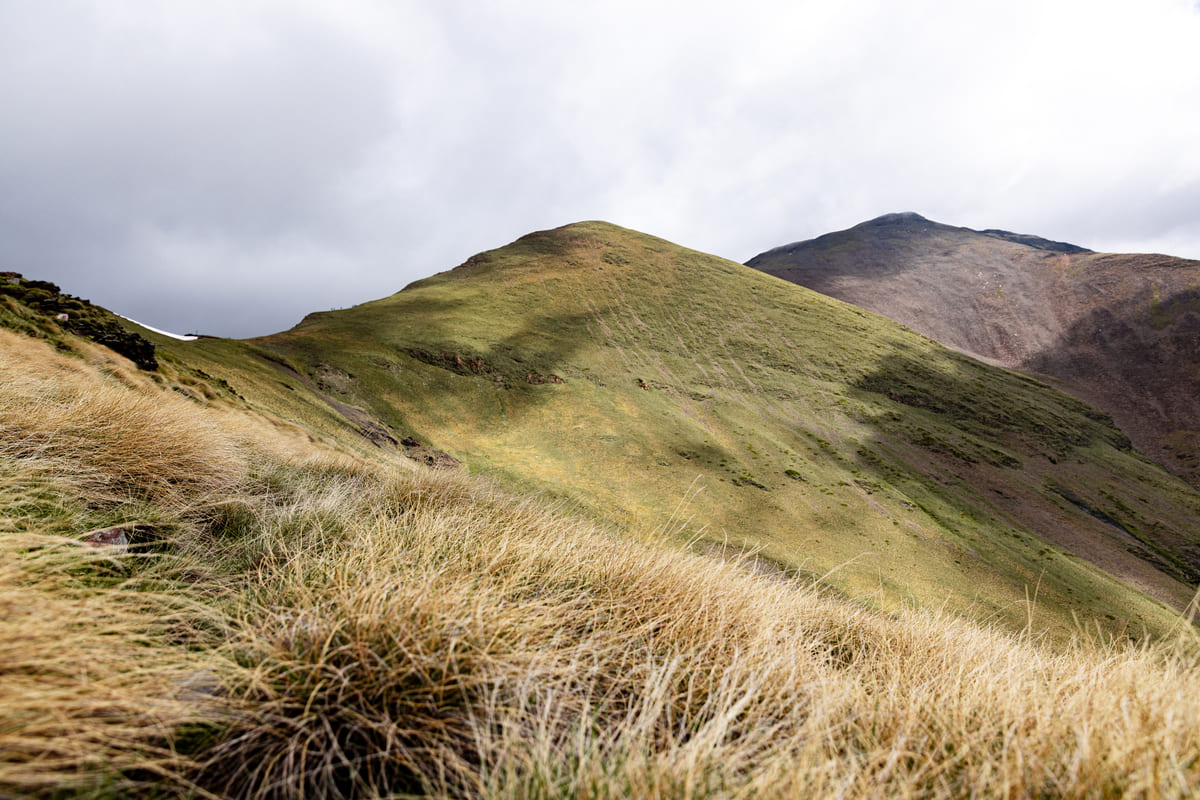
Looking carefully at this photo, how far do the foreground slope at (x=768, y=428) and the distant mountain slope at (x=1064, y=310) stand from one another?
16.0 metres

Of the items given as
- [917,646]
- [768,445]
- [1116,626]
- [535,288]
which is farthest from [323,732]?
[535,288]

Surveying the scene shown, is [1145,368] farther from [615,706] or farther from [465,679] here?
[465,679]

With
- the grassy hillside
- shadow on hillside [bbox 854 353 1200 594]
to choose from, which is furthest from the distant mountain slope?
the grassy hillside

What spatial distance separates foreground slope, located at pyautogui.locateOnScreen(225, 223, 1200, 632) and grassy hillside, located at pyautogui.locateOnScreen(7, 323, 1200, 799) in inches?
616

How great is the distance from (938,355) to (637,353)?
48.9m

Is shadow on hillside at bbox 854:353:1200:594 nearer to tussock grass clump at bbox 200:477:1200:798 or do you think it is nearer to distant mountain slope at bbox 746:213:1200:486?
distant mountain slope at bbox 746:213:1200:486

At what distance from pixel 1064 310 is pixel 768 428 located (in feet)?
318

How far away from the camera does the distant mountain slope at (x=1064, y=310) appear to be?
263 feet

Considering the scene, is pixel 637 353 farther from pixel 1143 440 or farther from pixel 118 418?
pixel 1143 440

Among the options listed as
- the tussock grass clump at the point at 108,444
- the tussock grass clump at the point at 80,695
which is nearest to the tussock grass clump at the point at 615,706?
the tussock grass clump at the point at 80,695

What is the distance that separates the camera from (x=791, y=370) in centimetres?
6178

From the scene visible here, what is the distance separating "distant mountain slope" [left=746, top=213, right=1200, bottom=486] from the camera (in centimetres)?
8006

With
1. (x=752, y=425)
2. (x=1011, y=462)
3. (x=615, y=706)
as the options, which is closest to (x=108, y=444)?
(x=615, y=706)

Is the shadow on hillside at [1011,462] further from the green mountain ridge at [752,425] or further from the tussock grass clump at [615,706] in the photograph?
the tussock grass clump at [615,706]
